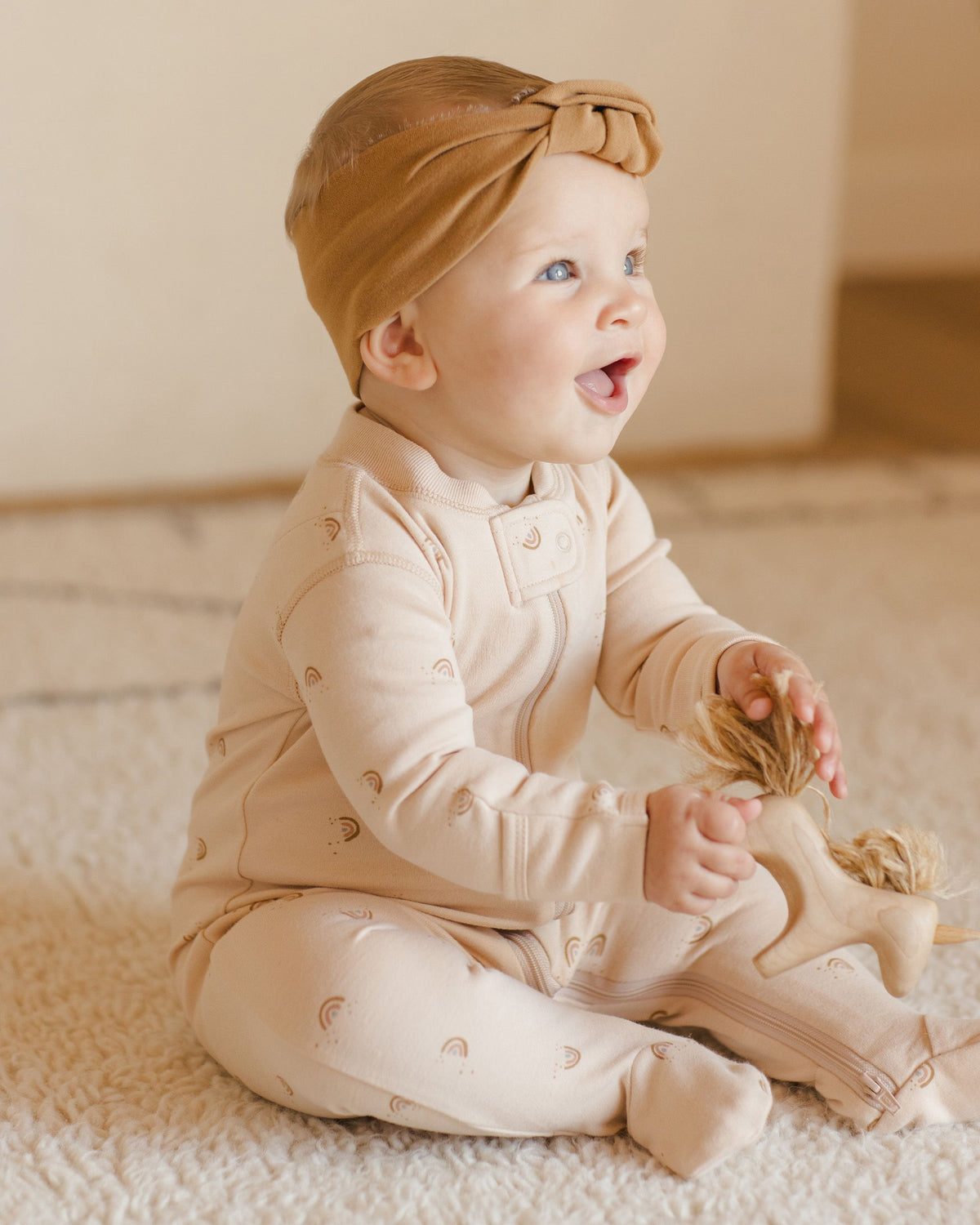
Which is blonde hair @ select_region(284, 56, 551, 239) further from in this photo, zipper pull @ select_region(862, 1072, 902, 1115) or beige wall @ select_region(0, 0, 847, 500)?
beige wall @ select_region(0, 0, 847, 500)

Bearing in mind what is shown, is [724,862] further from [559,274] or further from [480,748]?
[559,274]

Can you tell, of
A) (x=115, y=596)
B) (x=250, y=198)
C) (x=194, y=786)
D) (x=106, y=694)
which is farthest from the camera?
(x=250, y=198)

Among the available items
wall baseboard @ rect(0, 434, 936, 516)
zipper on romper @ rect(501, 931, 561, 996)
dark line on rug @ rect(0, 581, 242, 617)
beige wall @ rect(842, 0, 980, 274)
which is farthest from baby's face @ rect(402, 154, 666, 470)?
beige wall @ rect(842, 0, 980, 274)

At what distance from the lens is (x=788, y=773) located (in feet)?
2.15

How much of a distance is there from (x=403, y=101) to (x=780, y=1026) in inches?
19.3

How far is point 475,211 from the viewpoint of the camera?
0.64 meters

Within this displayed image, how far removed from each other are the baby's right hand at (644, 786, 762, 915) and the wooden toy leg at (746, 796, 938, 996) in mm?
39

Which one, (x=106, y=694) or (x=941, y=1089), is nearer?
(x=941, y=1089)

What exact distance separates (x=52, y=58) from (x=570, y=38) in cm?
59

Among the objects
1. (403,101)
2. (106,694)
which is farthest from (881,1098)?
(106,694)

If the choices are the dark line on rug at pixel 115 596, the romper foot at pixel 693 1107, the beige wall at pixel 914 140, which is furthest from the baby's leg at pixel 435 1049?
the beige wall at pixel 914 140

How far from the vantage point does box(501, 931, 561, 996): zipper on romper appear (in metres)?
0.73

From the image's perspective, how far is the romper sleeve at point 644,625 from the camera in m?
0.78

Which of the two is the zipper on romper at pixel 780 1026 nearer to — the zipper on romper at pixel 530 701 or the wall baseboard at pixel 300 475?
the zipper on romper at pixel 530 701
